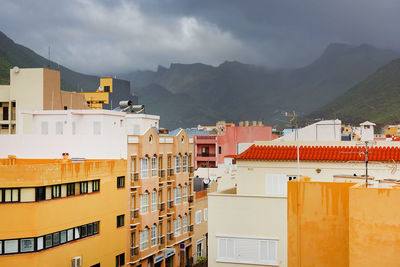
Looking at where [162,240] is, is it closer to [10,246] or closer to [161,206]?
[161,206]

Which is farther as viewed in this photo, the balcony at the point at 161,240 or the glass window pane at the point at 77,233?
the balcony at the point at 161,240

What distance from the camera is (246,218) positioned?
22.1 meters

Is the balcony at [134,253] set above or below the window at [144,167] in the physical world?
below

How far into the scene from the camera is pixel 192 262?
54062 millimetres

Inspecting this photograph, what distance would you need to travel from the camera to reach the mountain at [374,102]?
487ft

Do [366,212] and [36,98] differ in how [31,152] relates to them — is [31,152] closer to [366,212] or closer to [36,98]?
[36,98]

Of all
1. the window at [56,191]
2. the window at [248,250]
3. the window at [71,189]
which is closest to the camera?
the window at [248,250]

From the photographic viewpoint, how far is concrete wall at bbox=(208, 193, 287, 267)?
71.5 ft

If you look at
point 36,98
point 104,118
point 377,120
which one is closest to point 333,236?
point 104,118

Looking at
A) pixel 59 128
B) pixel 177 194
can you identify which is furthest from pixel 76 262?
pixel 177 194

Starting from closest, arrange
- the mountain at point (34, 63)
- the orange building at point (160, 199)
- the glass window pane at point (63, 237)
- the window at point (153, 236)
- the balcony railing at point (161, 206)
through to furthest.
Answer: the glass window pane at point (63, 237), the orange building at point (160, 199), the window at point (153, 236), the balcony railing at point (161, 206), the mountain at point (34, 63)

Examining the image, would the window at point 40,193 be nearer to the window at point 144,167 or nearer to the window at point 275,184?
the window at point 144,167

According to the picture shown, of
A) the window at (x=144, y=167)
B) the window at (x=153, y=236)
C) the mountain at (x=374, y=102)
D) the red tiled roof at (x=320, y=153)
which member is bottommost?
the window at (x=153, y=236)

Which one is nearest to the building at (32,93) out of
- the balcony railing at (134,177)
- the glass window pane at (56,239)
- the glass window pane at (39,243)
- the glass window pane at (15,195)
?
the balcony railing at (134,177)
